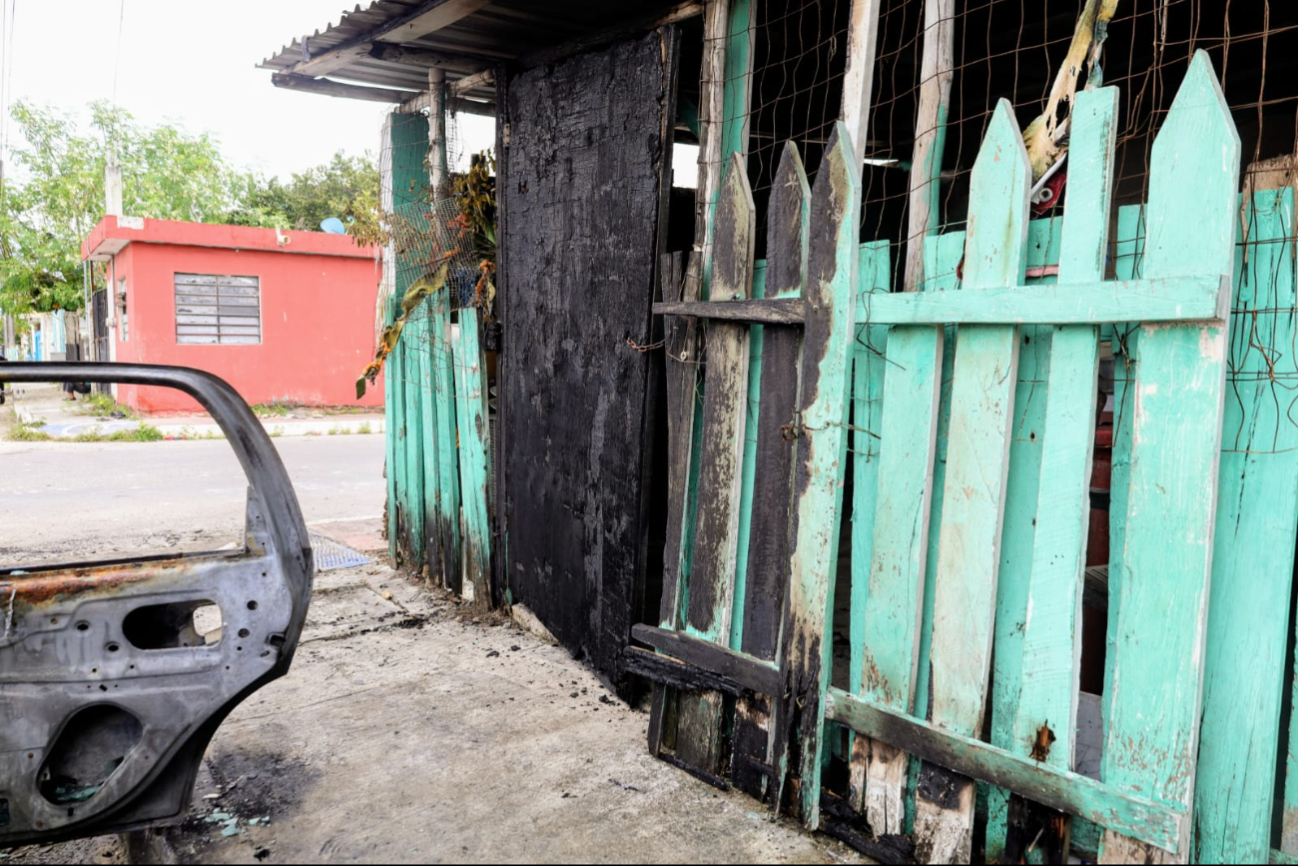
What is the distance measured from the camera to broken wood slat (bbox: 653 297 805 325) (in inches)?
107

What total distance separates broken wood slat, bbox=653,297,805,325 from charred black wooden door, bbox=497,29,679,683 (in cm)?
63

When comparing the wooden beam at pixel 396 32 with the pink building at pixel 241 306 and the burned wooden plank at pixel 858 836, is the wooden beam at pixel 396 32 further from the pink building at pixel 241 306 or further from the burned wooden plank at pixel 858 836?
the pink building at pixel 241 306

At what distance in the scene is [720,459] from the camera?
3023 millimetres

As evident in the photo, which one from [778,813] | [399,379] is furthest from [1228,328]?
[399,379]

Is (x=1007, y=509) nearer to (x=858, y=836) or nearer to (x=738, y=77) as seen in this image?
(x=858, y=836)

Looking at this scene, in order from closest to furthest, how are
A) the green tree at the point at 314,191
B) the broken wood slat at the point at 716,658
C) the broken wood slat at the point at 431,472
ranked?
the broken wood slat at the point at 716,658, the broken wood slat at the point at 431,472, the green tree at the point at 314,191

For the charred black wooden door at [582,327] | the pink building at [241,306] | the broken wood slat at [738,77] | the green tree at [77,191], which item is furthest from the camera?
the green tree at [77,191]

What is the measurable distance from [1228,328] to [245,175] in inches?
1249

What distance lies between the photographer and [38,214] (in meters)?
21.9

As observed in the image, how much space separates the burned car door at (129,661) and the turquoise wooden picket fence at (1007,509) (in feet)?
4.61

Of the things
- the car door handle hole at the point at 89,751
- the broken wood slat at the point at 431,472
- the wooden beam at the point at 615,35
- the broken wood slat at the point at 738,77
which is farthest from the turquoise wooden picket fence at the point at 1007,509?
the broken wood slat at the point at 431,472

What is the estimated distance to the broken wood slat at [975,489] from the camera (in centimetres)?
227

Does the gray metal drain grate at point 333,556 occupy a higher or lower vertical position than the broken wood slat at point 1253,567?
lower

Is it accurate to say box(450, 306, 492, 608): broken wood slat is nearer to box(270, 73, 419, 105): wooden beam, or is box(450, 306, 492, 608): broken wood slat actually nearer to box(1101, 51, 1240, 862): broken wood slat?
box(270, 73, 419, 105): wooden beam
